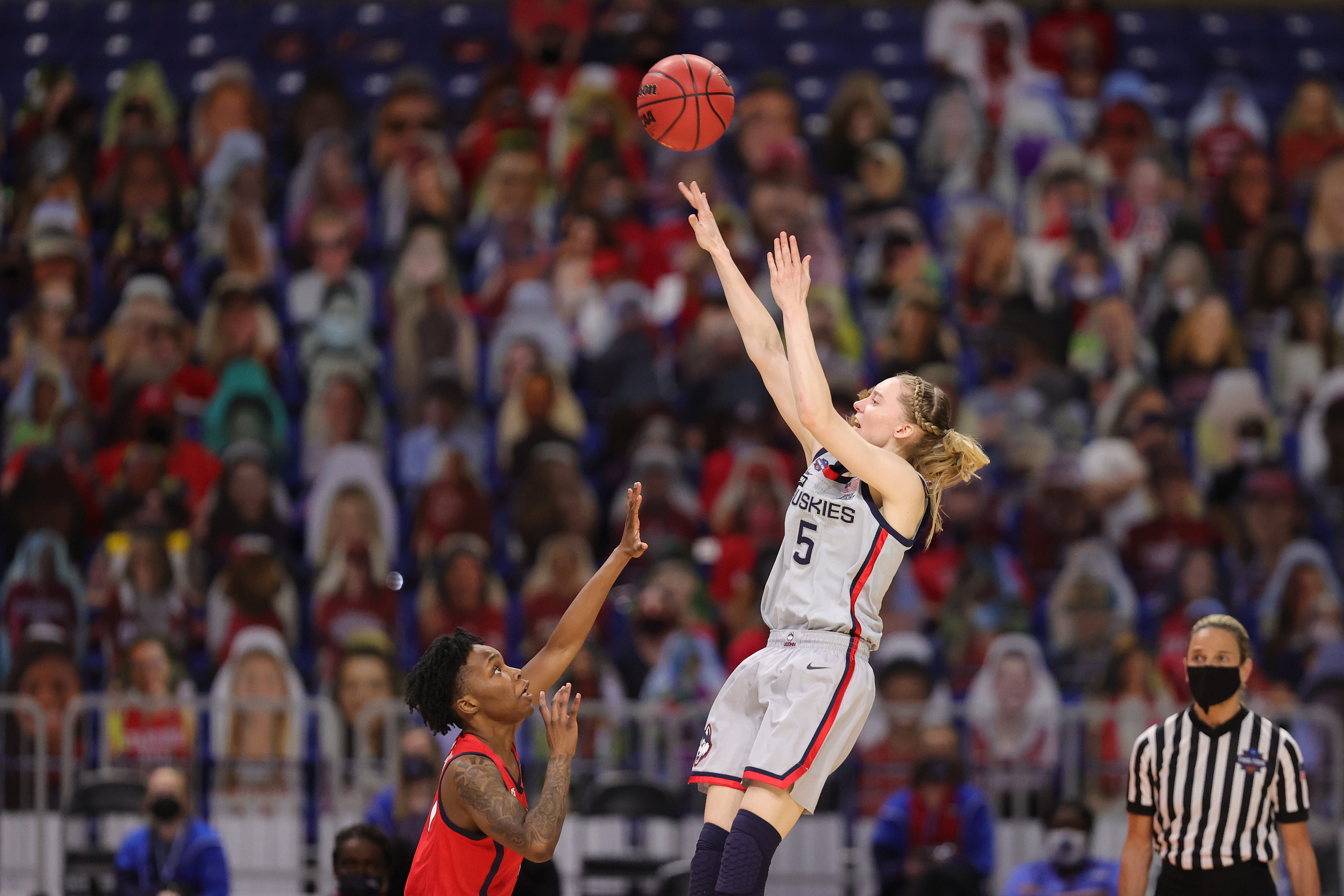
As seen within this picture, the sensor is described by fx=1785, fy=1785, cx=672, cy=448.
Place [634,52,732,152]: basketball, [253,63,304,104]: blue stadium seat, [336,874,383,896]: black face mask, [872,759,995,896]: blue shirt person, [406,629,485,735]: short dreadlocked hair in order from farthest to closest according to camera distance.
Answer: [253,63,304,104]: blue stadium seat, [872,759,995,896]: blue shirt person, [336,874,383,896]: black face mask, [634,52,732,152]: basketball, [406,629,485,735]: short dreadlocked hair

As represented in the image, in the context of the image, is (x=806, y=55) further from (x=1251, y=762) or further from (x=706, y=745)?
(x=706, y=745)

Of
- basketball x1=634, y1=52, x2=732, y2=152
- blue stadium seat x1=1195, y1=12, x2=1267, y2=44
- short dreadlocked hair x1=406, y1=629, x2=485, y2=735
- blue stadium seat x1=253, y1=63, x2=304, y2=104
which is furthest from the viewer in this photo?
blue stadium seat x1=1195, y1=12, x2=1267, y2=44

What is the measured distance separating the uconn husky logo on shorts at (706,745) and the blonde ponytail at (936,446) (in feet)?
2.92

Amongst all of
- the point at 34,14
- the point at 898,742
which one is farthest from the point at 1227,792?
the point at 34,14

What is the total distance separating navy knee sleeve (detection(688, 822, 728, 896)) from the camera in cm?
519

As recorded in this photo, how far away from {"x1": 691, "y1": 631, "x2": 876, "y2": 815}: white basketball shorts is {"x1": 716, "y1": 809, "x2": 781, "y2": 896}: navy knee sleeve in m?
0.13

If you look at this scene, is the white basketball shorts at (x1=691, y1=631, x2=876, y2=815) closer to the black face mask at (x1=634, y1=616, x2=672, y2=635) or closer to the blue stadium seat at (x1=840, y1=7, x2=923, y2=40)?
the black face mask at (x1=634, y1=616, x2=672, y2=635)

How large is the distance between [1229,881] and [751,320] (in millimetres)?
2469

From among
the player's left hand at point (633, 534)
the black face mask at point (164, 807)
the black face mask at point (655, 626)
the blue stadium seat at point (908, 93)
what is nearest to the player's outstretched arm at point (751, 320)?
the player's left hand at point (633, 534)

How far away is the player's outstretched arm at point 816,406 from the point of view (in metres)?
5.11

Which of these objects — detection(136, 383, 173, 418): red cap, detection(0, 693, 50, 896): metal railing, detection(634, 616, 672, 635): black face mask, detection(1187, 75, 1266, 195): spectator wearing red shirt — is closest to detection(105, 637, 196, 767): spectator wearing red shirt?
detection(0, 693, 50, 896): metal railing

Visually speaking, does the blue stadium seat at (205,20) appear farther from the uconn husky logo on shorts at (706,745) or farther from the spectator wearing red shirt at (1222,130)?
the uconn husky logo on shorts at (706,745)

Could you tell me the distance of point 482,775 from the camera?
16.8 ft

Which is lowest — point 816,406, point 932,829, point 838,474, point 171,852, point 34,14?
point 932,829
